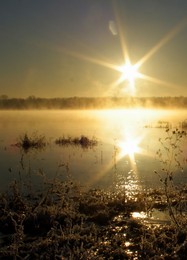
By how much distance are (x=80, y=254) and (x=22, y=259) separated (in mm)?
1039

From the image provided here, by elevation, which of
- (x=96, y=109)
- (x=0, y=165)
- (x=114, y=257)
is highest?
(x=96, y=109)

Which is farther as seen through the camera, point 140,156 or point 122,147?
point 122,147

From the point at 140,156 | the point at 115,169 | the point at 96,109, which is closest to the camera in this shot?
the point at 115,169

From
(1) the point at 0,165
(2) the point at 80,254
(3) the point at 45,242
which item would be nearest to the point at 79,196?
(3) the point at 45,242

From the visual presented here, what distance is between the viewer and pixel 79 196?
1194 centimetres

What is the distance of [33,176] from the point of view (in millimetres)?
15047

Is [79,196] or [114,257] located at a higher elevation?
[79,196]

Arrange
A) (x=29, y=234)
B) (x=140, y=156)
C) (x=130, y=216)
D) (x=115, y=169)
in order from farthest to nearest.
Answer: (x=140, y=156) < (x=115, y=169) < (x=130, y=216) < (x=29, y=234)

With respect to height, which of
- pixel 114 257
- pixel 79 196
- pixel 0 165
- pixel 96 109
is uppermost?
pixel 96 109

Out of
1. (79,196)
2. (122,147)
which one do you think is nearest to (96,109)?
(122,147)

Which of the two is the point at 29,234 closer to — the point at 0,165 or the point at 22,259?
the point at 22,259

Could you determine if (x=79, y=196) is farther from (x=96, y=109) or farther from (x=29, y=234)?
(x=96, y=109)

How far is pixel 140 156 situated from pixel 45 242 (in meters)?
12.8

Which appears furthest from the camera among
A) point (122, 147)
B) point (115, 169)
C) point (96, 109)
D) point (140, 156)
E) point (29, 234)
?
point (96, 109)
